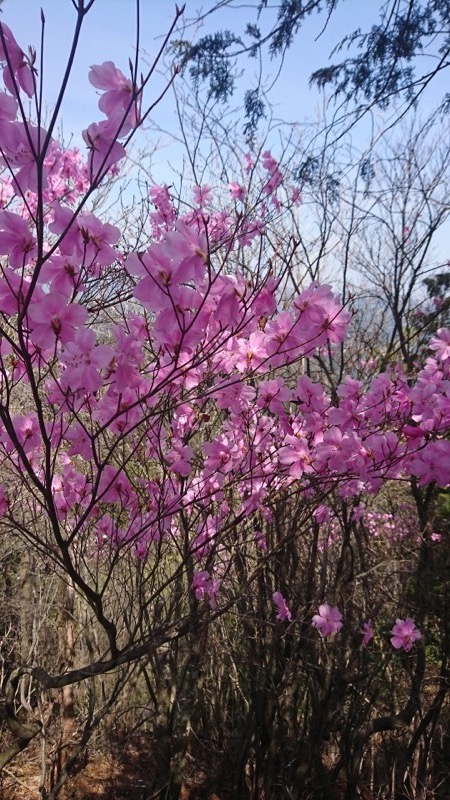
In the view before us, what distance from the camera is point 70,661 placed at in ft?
19.1

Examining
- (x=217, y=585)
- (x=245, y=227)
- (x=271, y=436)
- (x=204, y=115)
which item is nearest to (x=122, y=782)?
(x=217, y=585)

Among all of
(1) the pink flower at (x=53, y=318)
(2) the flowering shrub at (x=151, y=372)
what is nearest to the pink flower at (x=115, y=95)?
(2) the flowering shrub at (x=151, y=372)

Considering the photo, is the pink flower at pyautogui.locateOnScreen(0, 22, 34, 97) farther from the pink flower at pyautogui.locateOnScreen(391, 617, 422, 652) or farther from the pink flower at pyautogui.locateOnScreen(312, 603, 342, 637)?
the pink flower at pyautogui.locateOnScreen(391, 617, 422, 652)

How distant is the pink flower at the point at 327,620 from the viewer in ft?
12.3

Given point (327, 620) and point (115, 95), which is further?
point (327, 620)

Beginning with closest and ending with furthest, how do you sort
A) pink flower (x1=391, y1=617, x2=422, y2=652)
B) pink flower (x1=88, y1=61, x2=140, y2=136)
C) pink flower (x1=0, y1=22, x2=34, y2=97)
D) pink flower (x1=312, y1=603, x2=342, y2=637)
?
1. pink flower (x1=0, y1=22, x2=34, y2=97)
2. pink flower (x1=88, y1=61, x2=140, y2=136)
3. pink flower (x1=312, y1=603, x2=342, y2=637)
4. pink flower (x1=391, y1=617, x2=422, y2=652)

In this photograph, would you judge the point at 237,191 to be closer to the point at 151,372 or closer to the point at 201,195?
the point at 201,195

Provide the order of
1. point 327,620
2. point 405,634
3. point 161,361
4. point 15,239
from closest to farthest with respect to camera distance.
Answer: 1. point 15,239
2. point 161,361
3. point 327,620
4. point 405,634

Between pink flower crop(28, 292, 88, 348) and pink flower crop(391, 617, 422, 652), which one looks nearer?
pink flower crop(28, 292, 88, 348)

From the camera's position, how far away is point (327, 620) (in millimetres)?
3789

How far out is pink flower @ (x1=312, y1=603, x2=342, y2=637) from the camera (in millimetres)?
3752

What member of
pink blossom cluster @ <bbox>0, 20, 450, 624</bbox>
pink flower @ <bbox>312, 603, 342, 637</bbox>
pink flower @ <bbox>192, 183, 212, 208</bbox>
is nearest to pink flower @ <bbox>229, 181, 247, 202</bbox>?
pink flower @ <bbox>192, 183, 212, 208</bbox>

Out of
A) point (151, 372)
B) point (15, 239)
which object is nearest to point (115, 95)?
point (15, 239)

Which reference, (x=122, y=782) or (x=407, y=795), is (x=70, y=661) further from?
(x=407, y=795)
